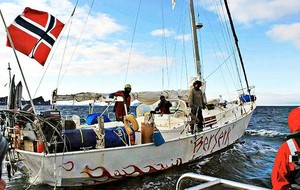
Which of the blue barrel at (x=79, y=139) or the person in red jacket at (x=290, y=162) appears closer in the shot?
the person in red jacket at (x=290, y=162)

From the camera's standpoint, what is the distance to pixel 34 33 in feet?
21.7

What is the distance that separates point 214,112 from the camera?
1355cm

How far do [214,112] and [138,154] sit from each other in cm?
674

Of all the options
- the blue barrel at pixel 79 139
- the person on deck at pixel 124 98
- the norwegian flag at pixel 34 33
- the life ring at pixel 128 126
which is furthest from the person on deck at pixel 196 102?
the norwegian flag at pixel 34 33

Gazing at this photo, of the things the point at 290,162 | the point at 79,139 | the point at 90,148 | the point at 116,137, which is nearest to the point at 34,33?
the point at 79,139

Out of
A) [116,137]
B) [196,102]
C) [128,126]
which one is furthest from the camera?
[196,102]

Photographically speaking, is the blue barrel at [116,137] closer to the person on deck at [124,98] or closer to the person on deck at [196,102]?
the person on deck at [124,98]

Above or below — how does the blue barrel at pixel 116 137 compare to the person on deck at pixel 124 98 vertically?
below

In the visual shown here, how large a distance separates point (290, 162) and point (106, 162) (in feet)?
17.7

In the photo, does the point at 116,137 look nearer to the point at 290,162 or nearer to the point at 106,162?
the point at 106,162

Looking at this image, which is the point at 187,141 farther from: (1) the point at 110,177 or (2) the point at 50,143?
(2) the point at 50,143

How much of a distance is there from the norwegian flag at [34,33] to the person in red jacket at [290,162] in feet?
18.5

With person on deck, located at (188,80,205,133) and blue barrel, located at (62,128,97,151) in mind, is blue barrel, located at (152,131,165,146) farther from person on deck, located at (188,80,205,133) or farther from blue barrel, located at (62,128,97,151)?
person on deck, located at (188,80,205,133)

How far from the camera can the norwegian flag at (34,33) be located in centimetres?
648
